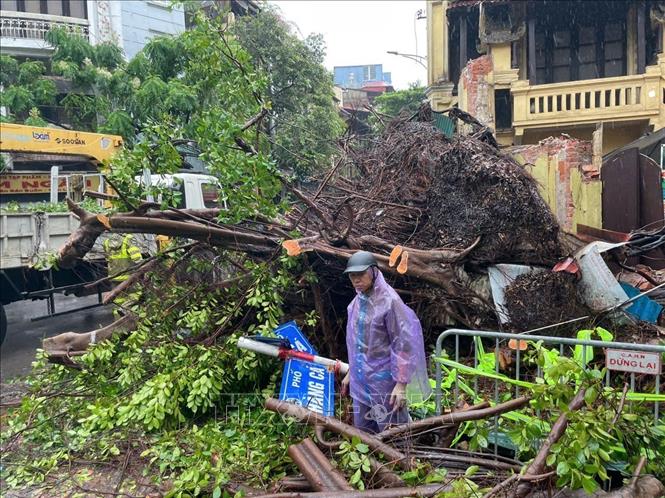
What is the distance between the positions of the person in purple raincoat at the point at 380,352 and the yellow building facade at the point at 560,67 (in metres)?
10.9

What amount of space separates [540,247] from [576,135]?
1040 centimetres

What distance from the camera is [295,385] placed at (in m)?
3.95

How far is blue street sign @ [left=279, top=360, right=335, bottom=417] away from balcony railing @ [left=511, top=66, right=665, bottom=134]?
36.9 ft

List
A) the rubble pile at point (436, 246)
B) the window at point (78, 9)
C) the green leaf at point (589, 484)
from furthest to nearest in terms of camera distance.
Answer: the window at point (78, 9)
the rubble pile at point (436, 246)
the green leaf at point (589, 484)

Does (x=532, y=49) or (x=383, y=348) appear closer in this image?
(x=383, y=348)

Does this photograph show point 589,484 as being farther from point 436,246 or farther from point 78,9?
point 78,9

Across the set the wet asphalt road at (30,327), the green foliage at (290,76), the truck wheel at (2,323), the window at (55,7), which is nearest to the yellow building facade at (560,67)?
the green foliage at (290,76)

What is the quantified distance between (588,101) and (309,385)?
39.8 feet

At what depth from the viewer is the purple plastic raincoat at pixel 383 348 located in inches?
133

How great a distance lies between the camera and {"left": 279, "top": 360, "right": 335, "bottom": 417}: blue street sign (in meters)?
3.89

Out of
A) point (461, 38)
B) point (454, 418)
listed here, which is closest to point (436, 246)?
point (454, 418)

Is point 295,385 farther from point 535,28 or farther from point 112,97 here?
point 535,28

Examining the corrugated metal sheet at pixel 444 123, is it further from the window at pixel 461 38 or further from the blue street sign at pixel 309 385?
the window at pixel 461 38

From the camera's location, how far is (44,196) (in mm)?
11047
